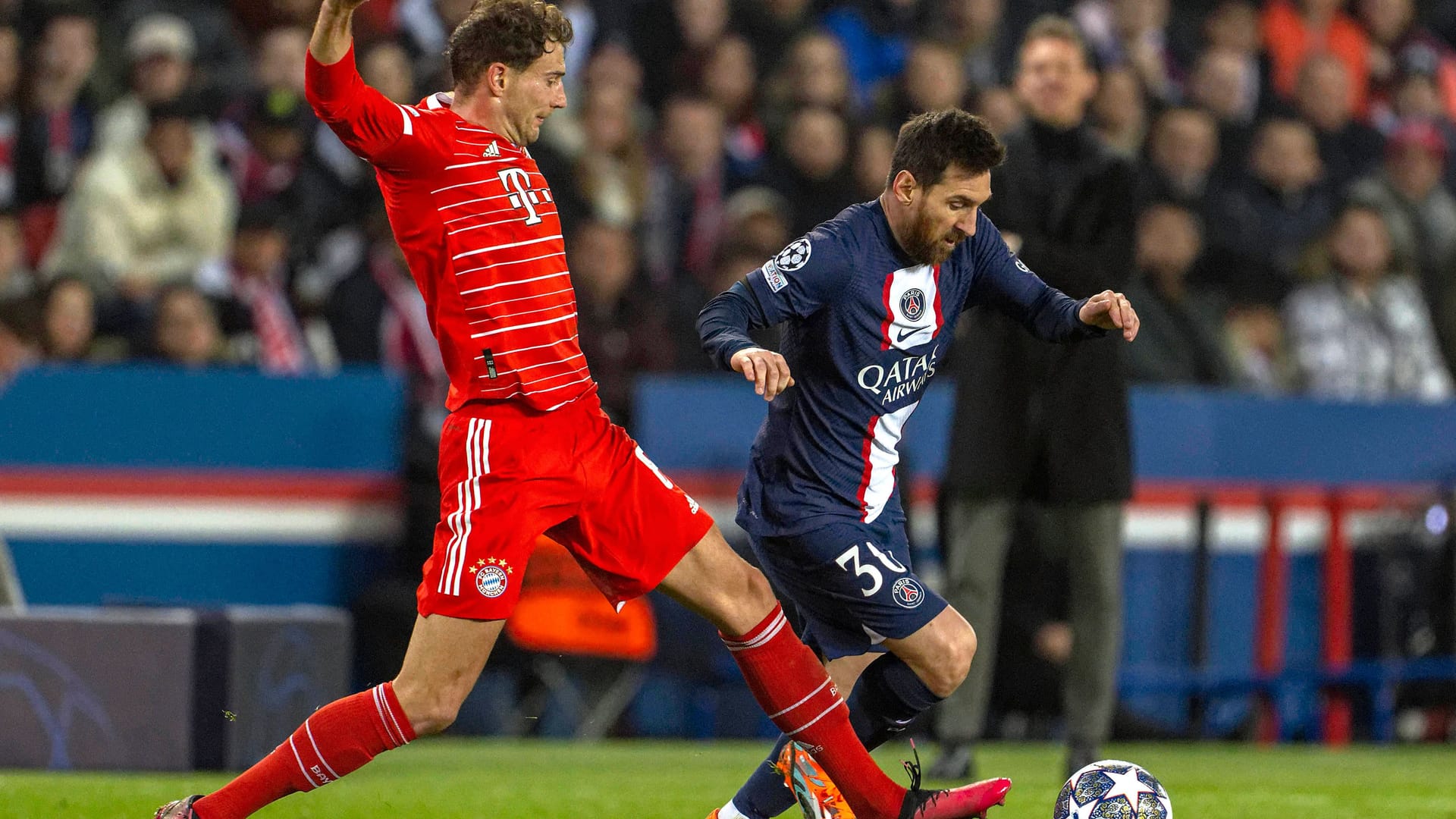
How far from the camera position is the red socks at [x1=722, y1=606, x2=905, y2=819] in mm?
4895

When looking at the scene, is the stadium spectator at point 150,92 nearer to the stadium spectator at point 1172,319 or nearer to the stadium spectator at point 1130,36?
the stadium spectator at point 1172,319

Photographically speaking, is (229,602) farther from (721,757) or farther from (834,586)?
(834,586)

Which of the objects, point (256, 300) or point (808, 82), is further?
point (808, 82)

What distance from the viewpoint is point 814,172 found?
10.9 m

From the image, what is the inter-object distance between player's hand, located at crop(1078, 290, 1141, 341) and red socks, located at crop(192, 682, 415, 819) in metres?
1.89

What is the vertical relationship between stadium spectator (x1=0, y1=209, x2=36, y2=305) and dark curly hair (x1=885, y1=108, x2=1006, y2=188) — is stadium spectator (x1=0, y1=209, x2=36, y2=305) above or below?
below

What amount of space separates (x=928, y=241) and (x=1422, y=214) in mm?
7916

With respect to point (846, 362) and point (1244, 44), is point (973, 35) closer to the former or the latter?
point (1244, 44)

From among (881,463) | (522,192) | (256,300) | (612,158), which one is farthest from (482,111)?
(612,158)

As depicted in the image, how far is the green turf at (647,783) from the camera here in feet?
20.0

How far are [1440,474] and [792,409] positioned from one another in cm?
609

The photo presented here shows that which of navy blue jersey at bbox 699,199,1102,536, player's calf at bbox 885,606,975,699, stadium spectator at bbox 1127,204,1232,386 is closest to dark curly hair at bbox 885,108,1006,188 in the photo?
navy blue jersey at bbox 699,199,1102,536

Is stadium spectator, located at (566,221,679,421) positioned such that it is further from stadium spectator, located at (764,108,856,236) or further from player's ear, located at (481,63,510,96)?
player's ear, located at (481,63,510,96)

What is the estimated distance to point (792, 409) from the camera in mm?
5125
